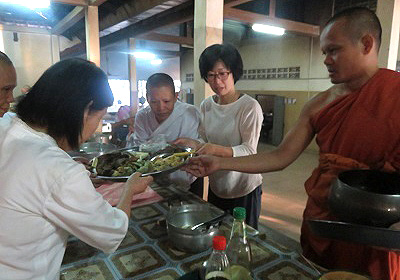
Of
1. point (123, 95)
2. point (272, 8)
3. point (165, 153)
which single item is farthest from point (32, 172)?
point (123, 95)

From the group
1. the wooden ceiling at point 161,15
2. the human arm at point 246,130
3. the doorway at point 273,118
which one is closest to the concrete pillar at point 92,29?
the wooden ceiling at point 161,15

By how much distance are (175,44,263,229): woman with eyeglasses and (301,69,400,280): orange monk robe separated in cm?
57

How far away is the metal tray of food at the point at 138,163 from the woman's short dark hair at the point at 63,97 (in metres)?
0.53

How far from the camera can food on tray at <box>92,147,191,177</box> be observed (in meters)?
1.51

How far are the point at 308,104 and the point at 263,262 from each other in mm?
792

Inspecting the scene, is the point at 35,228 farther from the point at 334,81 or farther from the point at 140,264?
the point at 334,81

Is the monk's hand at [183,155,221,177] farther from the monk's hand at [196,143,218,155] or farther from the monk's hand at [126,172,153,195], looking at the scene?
the monk's hand at [126,172,153,195]

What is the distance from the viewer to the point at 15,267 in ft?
2.69

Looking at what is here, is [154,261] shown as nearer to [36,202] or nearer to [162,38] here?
[36,202]

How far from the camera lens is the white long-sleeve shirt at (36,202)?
776 mm

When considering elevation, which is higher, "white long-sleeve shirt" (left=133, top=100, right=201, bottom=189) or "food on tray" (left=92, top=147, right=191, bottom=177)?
"white long-sleeve shirt" (left=133, top=100, right=201, bottom=189)

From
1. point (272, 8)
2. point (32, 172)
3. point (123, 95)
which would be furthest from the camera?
point (123, 95)

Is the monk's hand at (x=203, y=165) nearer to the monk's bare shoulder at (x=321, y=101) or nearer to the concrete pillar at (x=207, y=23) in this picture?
the monk's bare shoulder at (x=321, y=101)

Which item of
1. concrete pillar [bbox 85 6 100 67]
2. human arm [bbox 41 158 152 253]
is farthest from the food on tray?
concrete pillar [bbox 85 6 100 67]
